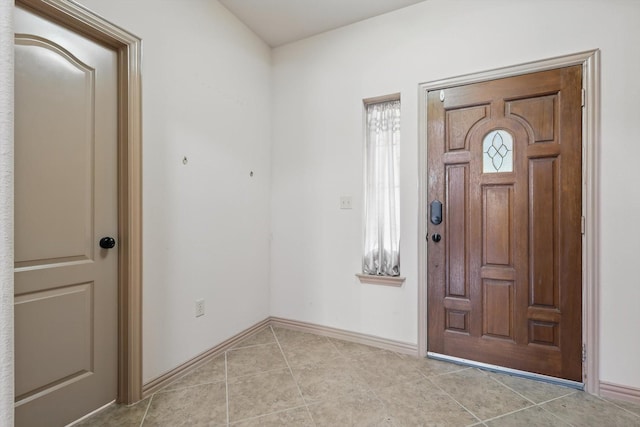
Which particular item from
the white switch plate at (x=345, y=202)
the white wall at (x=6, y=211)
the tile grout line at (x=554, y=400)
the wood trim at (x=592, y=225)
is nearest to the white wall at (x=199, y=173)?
the white switch plate at (x=345, y=202)

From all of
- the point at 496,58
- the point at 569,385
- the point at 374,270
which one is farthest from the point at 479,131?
the point at 569,385

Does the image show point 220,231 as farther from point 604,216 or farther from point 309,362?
point 604,216

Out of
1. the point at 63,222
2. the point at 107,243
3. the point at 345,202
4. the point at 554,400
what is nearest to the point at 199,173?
the point at 107,243

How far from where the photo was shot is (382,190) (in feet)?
8.28

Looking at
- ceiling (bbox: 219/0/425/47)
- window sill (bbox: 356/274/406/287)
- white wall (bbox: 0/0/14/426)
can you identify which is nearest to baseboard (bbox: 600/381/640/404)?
window sill (bbox: 356/274/406/287)

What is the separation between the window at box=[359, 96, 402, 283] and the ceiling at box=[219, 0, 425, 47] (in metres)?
0.70

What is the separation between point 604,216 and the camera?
70.4 inches

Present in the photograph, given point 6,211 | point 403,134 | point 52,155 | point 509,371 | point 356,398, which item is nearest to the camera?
point 6,211

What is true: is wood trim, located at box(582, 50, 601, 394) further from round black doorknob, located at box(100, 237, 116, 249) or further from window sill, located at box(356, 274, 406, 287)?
round black doorknob, located at box(100, 237, 116, 249)

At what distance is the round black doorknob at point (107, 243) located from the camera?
1641mm

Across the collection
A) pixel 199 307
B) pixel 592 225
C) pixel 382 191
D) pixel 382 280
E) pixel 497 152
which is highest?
pixel 497 152

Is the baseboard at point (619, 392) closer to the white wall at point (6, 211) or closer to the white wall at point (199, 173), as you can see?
the white wall at point (199, 173)

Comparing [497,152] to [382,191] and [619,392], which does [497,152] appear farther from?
[619,392]

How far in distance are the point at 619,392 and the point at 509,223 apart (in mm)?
1110
